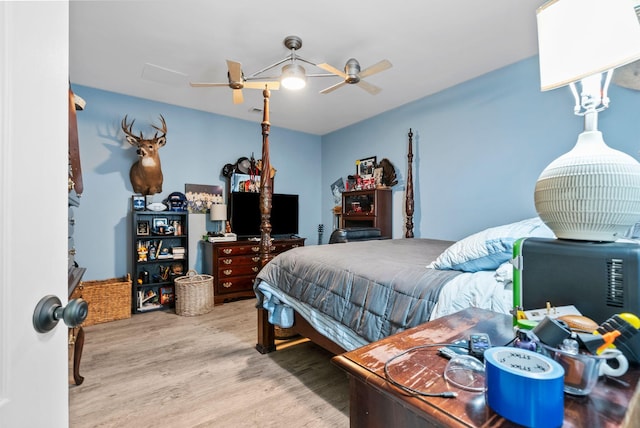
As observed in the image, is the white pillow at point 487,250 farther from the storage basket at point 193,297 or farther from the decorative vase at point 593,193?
the storage basket at point 193,297

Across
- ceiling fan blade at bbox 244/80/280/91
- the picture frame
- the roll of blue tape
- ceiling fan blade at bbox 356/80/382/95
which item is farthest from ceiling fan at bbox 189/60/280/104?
the roll of blue tape

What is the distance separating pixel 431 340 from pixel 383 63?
6.85 ft

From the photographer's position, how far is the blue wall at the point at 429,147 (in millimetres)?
2684

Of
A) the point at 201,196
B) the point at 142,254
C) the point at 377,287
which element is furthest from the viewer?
the point at 201,196

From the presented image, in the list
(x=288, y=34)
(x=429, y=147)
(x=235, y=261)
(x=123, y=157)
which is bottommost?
(x=235, y=261)

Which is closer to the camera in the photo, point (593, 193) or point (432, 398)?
point (432, 398)

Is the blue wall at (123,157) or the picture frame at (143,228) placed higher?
the blue wall at (123,157)

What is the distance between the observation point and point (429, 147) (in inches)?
143

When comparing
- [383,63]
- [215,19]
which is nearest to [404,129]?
[383,63]

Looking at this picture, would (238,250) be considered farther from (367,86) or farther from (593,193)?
(593,193)

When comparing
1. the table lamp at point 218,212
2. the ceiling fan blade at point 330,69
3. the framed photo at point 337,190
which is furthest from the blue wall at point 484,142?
the table lamp at point 218,212

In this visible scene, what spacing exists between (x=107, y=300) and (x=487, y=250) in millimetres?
3580

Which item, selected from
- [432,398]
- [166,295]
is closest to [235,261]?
[166,295]

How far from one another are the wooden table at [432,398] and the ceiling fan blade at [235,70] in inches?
87.1
